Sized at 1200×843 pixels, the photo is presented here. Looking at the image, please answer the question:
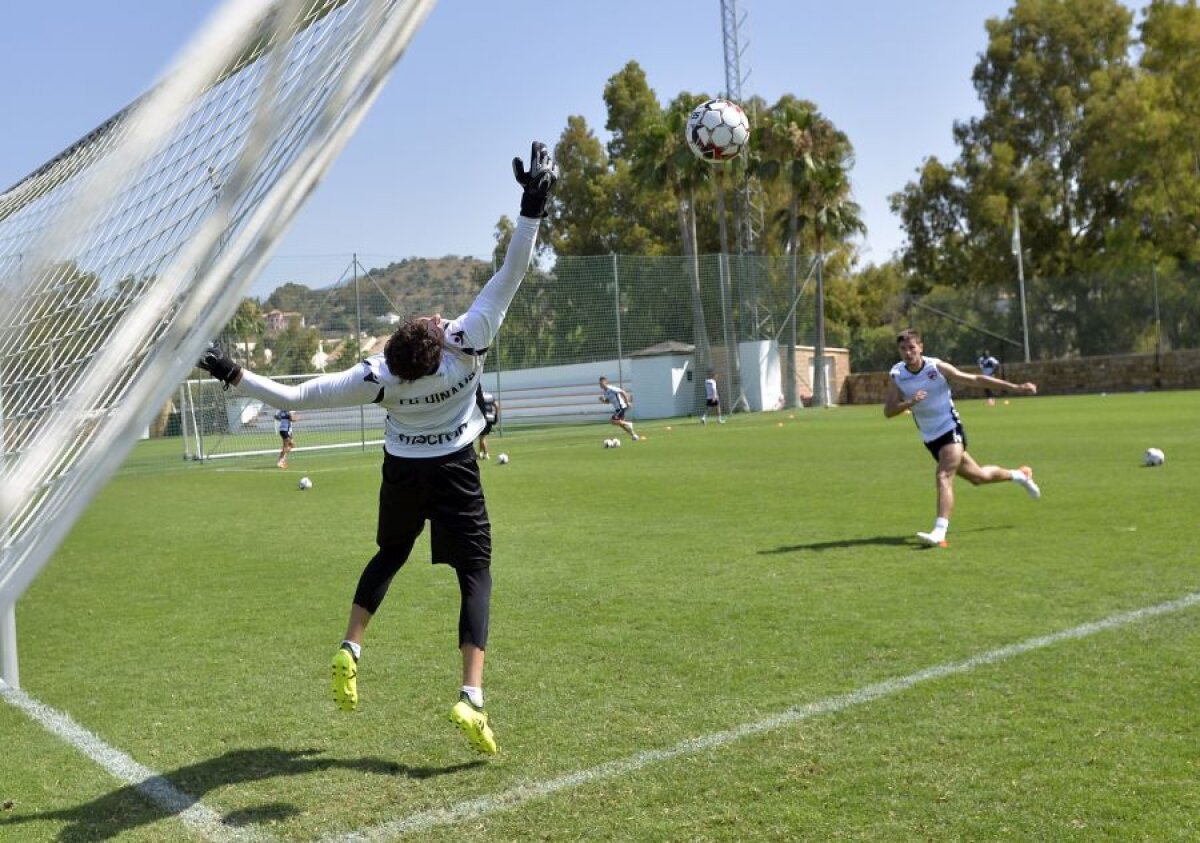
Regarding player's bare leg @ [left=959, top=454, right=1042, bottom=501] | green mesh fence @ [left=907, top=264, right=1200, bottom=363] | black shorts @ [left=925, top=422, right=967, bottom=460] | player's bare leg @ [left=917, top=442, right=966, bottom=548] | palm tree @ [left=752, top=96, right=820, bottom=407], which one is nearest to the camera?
player's bare leg @ [left=917, top=442, right=966, bottom=548]

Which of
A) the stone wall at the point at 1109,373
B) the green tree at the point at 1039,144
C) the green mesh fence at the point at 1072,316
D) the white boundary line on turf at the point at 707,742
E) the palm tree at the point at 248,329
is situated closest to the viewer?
the white boundary line on turf at the point at 707,742

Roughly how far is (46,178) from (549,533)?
6463 millimetres

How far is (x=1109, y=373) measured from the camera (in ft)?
146

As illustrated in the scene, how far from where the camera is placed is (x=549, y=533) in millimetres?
11805

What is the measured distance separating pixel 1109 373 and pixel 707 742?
4413 cm

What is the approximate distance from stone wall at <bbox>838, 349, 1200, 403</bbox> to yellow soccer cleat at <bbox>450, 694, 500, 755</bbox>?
42512 mm

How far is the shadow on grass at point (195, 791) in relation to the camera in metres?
4.27

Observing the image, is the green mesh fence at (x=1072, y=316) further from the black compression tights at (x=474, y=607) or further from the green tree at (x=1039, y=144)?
the black compression tights at (x=474, y=607)

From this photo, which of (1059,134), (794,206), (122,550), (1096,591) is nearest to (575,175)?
(794,206)

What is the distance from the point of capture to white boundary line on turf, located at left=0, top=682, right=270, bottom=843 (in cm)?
418

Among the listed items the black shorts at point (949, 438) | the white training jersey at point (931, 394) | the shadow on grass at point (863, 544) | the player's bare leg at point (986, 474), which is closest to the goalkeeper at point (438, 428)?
the shadow on grass at point (863, 544)

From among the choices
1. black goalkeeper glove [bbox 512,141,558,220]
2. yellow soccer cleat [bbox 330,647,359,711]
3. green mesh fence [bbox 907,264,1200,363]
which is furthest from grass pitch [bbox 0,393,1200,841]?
green mesh fence [bbox 907,264,1200,363]

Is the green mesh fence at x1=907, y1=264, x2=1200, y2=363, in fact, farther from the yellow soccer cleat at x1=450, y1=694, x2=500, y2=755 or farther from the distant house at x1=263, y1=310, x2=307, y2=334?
the yellow soccer cleat at x1=450, y1=694, x2=500, y2=755

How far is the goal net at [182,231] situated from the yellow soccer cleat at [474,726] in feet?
6.26
